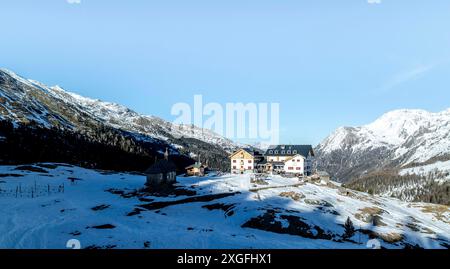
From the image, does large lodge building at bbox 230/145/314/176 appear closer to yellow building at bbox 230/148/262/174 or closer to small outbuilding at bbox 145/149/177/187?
yellow building at bbox 230/148/262/174

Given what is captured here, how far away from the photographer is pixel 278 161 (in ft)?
462

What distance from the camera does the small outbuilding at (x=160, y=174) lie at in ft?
308

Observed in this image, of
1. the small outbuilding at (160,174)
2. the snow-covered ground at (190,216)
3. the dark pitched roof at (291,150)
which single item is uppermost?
the dark pitched roof at (291,150)

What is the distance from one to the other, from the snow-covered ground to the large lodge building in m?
31.2

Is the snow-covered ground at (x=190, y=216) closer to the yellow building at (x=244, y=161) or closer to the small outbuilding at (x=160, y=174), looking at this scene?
the small outbuilding at (x=160, y=174)

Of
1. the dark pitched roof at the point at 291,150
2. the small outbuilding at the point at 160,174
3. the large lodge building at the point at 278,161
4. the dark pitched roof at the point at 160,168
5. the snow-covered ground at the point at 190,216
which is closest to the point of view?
the snow-covered ground at the point at 190,216

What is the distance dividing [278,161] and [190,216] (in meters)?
81.4

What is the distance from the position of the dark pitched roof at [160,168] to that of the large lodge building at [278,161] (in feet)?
135

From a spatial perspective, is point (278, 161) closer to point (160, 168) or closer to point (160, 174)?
point (160, 168)


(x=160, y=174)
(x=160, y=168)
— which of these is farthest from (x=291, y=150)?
(x=160, y=174)

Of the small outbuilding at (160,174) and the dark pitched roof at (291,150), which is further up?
the dark pitched roof at (291,150)

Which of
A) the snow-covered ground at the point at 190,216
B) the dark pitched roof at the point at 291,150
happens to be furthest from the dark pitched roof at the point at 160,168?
the dark pitched roof at the point at 291,150

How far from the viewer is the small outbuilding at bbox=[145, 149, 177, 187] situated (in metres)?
93.9

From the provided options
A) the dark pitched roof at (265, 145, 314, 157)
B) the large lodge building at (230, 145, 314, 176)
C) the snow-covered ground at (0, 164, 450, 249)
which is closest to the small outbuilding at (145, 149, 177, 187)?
the snow-covered ground at (0, 164, 450, 249)
